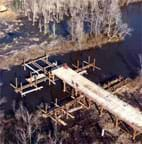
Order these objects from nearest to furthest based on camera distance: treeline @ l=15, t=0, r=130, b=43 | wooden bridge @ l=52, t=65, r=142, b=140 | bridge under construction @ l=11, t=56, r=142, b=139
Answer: wooden bridge @ l=52, t=65, r=142, b=140, bridge under construction @ l=11, t=56, r=142, b=139, treeline @ l=15, t=0, r=130, b=43

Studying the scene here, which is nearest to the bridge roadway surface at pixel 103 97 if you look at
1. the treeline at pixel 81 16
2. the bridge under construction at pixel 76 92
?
the bridge under construction at pixel 76 92

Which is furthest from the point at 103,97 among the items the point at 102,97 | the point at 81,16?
the point at 81,16

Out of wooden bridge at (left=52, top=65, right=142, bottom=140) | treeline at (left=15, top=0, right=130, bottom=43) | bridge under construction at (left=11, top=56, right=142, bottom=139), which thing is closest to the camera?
wooden bridge at (left=52, top=65, right=142, bottom=140)

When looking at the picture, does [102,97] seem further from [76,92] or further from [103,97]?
[76,92]

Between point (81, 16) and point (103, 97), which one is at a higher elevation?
point (81, 16)

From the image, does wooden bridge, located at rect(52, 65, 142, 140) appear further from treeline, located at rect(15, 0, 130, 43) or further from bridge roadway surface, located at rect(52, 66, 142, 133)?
treeline, located at rect(15, 0, 130, 43)

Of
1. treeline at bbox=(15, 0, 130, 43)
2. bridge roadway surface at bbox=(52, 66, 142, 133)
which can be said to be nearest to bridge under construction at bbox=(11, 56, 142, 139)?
bridge roadway surface at bbox=(52, 66, 142, 133)

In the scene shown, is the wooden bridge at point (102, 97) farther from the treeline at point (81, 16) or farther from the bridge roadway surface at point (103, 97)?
the treeline at point (81, 16)

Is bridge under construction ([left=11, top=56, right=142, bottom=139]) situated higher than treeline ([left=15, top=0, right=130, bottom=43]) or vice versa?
treeline ([left=15, top=0, right=130, bottom=43])

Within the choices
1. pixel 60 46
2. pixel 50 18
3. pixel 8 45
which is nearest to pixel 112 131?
pixel 60 46
